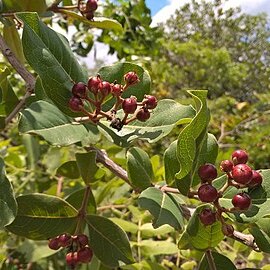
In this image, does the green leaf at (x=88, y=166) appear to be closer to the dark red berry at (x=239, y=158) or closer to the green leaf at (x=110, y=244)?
the green leaf at (x=110, y=244)

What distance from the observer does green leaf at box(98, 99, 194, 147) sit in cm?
81

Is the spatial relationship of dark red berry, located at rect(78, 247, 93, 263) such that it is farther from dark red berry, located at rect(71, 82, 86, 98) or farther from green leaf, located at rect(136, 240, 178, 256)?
green leaf, located at rect(136, 240, 178, 256)

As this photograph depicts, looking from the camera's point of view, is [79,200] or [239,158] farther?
[79,200]

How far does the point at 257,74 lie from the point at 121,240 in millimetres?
11738

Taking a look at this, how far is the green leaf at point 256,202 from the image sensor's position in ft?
2.46

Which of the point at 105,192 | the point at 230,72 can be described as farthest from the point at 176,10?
the point at 105,192

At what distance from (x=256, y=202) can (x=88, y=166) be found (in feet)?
1.12

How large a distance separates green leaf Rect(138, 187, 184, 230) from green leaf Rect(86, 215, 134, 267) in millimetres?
174

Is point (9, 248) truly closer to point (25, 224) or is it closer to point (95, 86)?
point (25, 224)

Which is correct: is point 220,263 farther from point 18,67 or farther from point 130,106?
point 18,67

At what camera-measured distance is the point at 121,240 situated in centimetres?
97

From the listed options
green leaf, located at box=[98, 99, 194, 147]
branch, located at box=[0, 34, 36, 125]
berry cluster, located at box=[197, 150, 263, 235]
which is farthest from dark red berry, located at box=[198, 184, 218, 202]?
branch, located at box=[0, 34, 36, 125]

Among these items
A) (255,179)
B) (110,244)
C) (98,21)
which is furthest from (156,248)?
(255,179)

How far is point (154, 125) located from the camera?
2.76 ft
